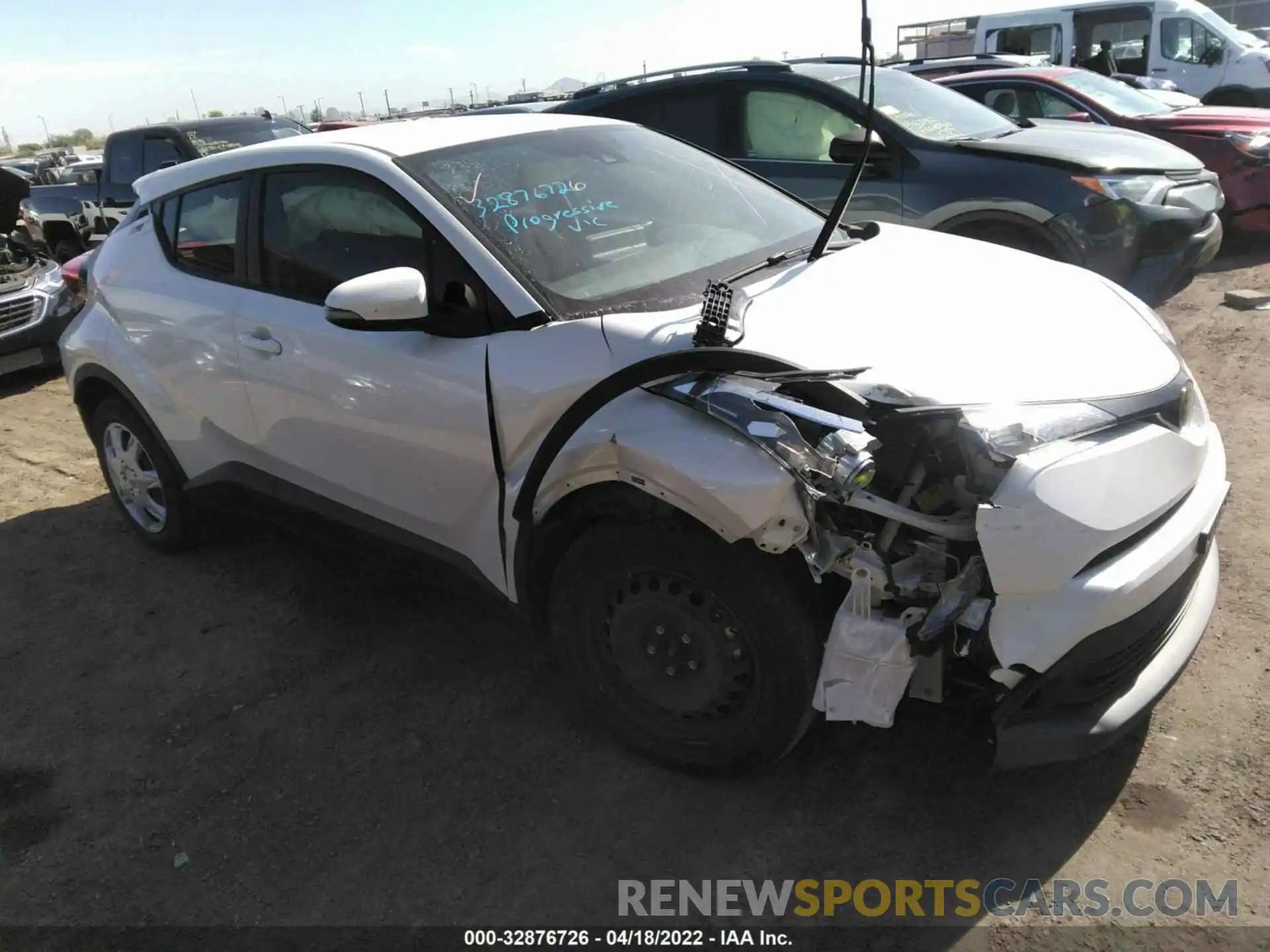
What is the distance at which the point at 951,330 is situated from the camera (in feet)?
8.45

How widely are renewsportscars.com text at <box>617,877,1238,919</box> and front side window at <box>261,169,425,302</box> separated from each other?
1978 millimetres

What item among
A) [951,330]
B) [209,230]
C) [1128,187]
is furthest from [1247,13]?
[209,230]

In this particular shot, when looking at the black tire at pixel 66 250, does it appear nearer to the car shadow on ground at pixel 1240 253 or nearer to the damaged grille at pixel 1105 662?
the car shadow on ground at pixel 1240 253

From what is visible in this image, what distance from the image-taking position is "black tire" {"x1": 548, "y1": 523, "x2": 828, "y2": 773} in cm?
232

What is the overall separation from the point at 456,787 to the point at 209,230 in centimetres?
241

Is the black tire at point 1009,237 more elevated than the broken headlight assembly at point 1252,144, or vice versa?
the broken headlight assembly at point 1252,144

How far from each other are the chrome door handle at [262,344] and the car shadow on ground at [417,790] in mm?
705

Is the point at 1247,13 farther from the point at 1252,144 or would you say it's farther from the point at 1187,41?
the point at 1252,144

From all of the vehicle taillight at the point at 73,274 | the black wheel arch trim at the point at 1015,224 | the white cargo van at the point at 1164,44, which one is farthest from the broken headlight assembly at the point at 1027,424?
the white cargo van at the point at 1164,44

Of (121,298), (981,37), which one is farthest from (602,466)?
(981,37)

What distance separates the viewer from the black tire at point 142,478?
4195mm

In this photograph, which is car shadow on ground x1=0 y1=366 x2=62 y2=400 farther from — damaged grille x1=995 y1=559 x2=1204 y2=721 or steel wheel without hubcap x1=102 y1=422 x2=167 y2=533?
damaged grille x1=995 y1=559 x2=1204 y2=721

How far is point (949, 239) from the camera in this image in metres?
3.52

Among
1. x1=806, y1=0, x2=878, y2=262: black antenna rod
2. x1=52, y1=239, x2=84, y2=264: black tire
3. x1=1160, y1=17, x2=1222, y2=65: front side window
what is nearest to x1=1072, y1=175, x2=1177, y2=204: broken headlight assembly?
x1=806, y1=0, x2=878, y2=262: black antenna rod
